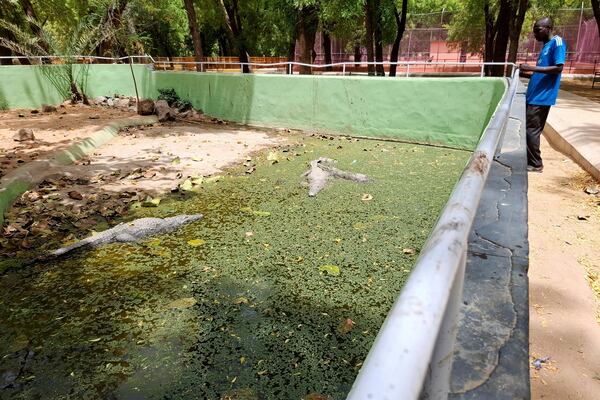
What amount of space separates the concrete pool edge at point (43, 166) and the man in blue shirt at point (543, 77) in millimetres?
5245

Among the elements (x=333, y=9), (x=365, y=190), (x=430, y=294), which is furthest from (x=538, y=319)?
(x=333, y=9)

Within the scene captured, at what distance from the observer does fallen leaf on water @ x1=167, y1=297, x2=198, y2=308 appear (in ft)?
8.49

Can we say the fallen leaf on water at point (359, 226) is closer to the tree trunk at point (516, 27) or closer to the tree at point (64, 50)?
the tree at point (64, 50)

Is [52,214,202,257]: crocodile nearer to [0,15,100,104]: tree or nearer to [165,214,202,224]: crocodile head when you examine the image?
[165,214,202,224]: crocodile head

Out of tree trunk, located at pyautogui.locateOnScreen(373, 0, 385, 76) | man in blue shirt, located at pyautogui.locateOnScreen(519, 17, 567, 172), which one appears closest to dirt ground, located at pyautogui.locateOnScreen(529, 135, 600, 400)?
man in blue shirt, located at pyautogui.locateOnScreen(519, 17, 567, 172)

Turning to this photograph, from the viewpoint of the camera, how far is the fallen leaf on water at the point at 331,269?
116 inches

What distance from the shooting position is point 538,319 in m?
2.18

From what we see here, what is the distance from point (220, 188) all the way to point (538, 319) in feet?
11.6

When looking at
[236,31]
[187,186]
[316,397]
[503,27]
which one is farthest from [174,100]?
[236,31]

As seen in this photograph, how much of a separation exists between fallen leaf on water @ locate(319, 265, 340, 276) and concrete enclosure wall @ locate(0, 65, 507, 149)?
3877 millimetres

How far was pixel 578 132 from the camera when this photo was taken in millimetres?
6117

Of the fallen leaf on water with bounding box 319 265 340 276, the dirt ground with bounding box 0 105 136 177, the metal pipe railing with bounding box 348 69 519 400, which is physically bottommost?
the fallen leaf on water with bounding box 319 265 340 276

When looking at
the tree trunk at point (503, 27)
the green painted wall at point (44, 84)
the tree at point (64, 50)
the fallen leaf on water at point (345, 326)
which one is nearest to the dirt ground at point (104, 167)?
the green painted wall at point (44, 84)

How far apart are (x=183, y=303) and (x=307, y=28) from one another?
1342 centimetres
